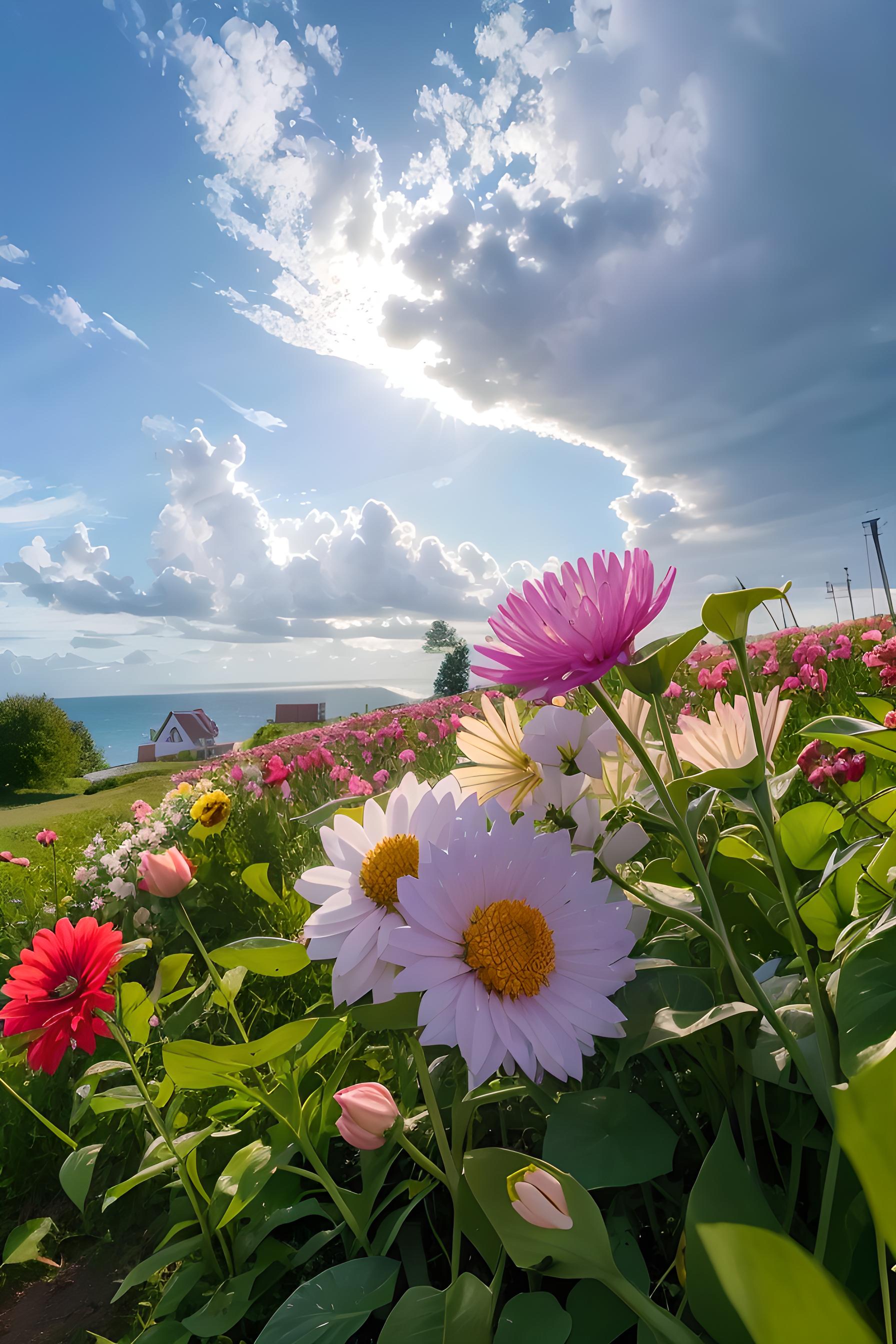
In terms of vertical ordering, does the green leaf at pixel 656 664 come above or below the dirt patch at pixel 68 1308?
above

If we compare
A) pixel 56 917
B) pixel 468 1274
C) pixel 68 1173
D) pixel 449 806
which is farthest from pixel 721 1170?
pixel 56 917

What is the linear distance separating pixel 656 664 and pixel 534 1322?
1.92 ft

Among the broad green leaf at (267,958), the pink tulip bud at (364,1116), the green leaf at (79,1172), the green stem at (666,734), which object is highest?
the green stem at (666,734)

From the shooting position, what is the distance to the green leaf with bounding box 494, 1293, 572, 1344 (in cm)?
60

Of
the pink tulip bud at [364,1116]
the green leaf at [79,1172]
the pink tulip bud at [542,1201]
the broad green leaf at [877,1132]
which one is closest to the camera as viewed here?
the broad green leaf at [877,1132]

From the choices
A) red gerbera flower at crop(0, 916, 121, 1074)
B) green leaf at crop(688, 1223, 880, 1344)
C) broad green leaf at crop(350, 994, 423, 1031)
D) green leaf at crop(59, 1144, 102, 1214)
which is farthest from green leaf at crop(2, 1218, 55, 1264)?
green leaf at crop(688, 1223, 880, 1344)

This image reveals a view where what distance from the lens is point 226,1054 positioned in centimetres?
74

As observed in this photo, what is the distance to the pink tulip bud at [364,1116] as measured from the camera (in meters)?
0.69

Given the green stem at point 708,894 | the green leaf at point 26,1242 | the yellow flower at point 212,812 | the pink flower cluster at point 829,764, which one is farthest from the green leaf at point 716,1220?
the green leaf at point 26,1242

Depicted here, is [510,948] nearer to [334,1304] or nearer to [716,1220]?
[716,1220]

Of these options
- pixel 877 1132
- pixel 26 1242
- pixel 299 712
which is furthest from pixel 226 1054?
pixel 299 712

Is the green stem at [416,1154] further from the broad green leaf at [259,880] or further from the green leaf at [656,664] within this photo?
the green leaf at [656,664]

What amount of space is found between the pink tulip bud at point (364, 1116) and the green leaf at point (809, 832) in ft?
1.77

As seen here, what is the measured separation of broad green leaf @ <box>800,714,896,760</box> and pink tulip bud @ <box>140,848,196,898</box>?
35.9 inches
